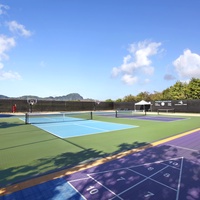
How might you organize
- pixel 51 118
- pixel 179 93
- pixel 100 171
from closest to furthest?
pixel 100 171 < pixel 51 118 < pixel 179 93

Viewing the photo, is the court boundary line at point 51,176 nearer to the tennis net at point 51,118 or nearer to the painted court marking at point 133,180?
the painted court marking at point 133,180

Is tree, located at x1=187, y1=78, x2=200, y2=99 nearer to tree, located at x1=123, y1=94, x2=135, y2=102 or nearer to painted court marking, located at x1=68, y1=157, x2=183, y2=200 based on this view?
tree, located at x1=123, y1=94, x2=135, y2=102

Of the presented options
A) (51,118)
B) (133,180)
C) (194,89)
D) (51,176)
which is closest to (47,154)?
(51,176)

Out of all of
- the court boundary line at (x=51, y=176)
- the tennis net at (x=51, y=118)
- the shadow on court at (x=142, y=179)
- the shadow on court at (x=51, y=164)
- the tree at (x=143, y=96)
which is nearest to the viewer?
the shadow on court at (x=142, y=179)

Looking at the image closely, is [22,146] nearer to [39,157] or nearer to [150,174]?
[39,157]

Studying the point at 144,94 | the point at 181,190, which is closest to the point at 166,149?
the point at 181,190

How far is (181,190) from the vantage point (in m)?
3.96

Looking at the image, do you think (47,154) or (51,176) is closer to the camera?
(51,176)

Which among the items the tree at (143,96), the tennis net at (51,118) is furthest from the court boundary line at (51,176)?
the tree at (143,96)

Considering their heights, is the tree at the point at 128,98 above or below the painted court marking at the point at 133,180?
above

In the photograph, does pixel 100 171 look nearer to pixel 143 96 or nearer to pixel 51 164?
pixel 51 164

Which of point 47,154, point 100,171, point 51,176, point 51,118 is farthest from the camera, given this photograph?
point 51,118

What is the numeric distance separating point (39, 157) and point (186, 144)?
579 centimetres

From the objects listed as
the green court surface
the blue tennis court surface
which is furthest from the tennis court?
the blue tennis court surface
